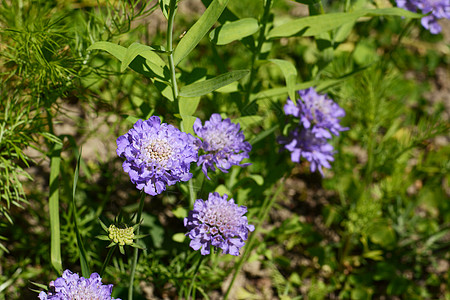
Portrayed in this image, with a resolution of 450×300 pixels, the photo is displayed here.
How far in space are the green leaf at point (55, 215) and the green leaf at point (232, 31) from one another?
59cm

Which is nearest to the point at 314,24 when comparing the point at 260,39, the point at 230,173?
the point at 260,39

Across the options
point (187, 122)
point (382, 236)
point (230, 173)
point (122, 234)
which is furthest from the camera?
point (382, 236)

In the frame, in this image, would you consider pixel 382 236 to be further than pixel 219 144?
Yes

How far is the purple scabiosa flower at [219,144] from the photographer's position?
1160 mm

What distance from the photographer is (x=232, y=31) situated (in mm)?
1240

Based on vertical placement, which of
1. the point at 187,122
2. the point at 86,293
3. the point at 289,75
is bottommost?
the point at 86,293

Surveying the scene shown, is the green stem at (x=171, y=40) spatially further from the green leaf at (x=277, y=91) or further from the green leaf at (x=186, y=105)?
the green leaf at (x=277, y=91)

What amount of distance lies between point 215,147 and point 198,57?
129 cm

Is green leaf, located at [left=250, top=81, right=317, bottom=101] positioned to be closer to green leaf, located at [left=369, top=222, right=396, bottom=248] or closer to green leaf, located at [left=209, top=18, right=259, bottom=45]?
green leaf, located at [left=209, top=18, right=259, bottom=45]

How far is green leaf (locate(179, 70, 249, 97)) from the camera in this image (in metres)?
1.04

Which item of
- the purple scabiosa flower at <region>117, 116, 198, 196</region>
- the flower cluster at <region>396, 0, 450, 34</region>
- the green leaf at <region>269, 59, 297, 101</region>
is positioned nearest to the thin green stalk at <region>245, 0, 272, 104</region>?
the green leaf at <region>269, 59, 297, 101</region>

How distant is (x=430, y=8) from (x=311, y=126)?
2.24 ft

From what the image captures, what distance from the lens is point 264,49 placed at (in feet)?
4.74

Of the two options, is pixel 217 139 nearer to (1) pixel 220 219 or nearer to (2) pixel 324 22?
(1) pixel 220 219
